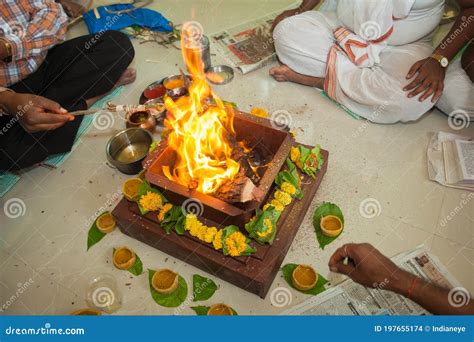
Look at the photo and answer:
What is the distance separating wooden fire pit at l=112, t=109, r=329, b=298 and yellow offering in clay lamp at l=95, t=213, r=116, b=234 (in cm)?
10

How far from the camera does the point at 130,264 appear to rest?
93.4 inches

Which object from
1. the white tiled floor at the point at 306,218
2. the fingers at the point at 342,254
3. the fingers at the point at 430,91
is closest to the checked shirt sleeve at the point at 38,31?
the white tiled floor at the point at 306,218

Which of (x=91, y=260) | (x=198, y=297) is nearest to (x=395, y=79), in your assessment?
(x=198, y=297)

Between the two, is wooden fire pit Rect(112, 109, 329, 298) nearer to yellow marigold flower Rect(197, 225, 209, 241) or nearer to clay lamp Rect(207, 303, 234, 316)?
yellow marigold flower Rect(197, 225, 209, 241)

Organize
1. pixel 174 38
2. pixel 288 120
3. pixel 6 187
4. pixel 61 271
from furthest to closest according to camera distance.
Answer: pixel 174 38 → pixel 288 120 → pixel 6 187 → pixel 61 271

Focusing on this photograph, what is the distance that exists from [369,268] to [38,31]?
2.83m

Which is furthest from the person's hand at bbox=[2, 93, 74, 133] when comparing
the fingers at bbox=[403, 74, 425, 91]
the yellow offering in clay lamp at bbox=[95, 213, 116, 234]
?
the fingers at bbox=[403, 74, 425, 91]

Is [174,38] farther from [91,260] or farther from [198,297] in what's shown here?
[198,297]

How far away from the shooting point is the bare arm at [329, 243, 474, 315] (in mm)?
1664

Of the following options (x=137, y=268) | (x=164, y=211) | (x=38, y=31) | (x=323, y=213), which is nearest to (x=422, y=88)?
(x=323, y=213)

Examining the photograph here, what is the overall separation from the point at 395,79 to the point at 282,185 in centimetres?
131

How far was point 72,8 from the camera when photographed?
404cm

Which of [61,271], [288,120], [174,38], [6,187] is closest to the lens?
[61,271]

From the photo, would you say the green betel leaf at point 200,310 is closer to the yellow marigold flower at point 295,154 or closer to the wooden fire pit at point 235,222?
the wooden fire pit at point 235,222
